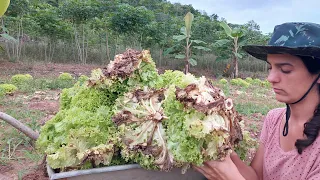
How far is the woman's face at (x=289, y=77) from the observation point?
165 cm

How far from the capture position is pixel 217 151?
150cm

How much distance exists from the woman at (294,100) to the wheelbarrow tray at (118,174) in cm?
19

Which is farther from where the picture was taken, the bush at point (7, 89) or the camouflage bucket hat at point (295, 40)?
the bush at point (7, 89)

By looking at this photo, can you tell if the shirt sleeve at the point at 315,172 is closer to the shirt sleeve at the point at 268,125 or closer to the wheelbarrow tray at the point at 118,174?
the shirt sleeve at the point at 268,125

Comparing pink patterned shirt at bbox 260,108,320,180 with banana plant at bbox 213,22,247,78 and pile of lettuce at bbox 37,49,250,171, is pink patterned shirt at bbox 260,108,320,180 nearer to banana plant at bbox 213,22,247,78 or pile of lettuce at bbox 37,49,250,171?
pile of lettuce at bbox 37,49,250,171

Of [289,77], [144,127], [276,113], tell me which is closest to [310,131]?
[289,77]

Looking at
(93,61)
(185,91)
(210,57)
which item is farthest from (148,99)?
(210,57)

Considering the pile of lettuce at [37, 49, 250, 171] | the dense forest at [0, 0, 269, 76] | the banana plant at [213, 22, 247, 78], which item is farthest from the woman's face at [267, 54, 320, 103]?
the banana plant at [213, 22, 247, 78]

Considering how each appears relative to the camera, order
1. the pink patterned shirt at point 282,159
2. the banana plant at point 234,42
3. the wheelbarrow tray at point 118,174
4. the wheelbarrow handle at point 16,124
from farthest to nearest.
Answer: the banana plant at point 234,42
the wheelbarrow handle at point 16,124
the pink patterned shirt at point 282,159
the wheelbarrow tray at point 118,174

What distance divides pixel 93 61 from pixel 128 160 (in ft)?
70.3

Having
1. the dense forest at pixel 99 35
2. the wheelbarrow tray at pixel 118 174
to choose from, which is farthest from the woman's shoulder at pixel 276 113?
the dense forest at pixel 99 35

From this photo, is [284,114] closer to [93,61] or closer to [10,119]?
[10,119]

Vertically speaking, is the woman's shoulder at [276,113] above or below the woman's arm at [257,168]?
above

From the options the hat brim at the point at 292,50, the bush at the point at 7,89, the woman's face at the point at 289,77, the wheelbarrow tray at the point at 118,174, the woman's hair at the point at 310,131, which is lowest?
the bush at the point at 7,89
